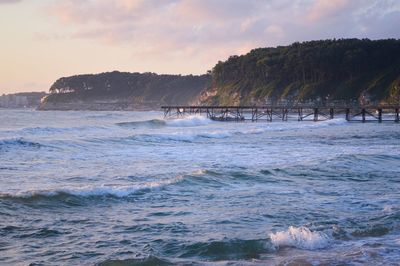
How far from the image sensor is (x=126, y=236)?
8391 mm

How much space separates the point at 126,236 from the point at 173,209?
2.15 m

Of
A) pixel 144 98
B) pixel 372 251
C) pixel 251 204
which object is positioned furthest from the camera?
pixel 144 98

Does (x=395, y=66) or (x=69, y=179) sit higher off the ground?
(x=395, y=66)

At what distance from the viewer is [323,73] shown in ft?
357

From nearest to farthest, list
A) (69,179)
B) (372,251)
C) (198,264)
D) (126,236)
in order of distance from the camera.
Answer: (198,264) → (372,251) → (126,236) → (69,179)

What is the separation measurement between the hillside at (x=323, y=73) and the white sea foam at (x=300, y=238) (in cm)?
8346

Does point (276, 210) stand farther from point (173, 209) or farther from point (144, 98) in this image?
point (144, 98)

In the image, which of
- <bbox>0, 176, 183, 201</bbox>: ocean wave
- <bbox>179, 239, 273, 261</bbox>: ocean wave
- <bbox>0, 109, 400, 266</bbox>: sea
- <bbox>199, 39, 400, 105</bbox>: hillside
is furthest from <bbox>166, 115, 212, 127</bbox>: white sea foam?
<bbox>179, 239, 273, 261</bbox>: ocean wave

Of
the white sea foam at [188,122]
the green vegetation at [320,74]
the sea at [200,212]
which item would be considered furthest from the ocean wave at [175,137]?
the green vegetation at [320,74]

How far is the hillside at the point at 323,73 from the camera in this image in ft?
327

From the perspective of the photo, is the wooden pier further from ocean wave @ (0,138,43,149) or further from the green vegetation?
ocean wave @ (0,138,43,149)

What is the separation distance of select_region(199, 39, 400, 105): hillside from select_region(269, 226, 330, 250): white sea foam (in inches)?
3286

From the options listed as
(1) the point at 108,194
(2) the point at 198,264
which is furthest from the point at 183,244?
(1) the point at 108,194

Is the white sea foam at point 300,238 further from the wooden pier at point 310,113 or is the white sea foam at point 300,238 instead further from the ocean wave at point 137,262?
the wooden pier at point 310,113
